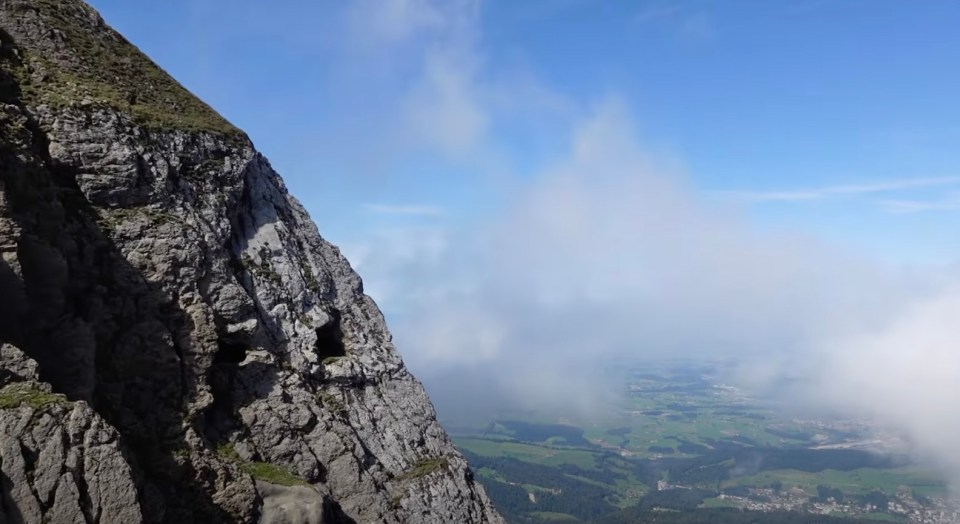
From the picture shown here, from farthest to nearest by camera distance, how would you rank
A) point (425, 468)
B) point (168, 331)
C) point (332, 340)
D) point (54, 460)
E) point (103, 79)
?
point (332, 340) → point (425, 468) → point (103, 79) → point (168, 331) → point (54, 460)

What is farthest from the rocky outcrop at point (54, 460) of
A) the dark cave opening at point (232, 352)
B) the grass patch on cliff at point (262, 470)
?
the dark cave opening at point (232, 352)

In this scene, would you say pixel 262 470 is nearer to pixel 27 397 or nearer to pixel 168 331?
pixel 168 331

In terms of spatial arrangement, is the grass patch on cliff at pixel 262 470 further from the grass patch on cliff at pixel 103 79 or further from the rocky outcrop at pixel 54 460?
the grass patch on cliff at pixel 103 79

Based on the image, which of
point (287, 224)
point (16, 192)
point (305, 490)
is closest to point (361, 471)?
point (305, 490)

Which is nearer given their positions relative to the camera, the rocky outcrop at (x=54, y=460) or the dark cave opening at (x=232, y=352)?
the rocky outcrop at (x=54, y=460)

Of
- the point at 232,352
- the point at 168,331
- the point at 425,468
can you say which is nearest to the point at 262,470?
the point at 232,352

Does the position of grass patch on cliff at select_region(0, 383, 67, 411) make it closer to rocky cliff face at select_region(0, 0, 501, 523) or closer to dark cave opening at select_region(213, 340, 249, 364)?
rocky cliff face at select_region(0, 0, 501, 523)
